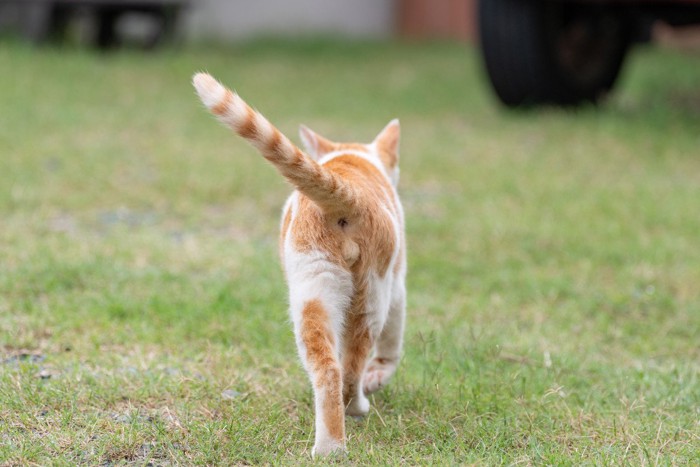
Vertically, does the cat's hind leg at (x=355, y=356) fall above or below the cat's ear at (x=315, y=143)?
below

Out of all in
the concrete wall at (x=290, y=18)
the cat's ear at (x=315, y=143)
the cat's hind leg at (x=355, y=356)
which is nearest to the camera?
the cat's hind leg at (x=355, y=356)

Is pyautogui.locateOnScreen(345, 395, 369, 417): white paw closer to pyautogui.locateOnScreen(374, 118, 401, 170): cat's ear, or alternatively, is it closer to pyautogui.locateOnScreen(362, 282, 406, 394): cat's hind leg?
pyautogui.locateOnScreen(362, 282, 406, 394): cat's hind leg

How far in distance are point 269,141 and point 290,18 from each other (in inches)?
441

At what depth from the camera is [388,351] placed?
324 centimetres

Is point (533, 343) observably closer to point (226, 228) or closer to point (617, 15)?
point (226, 228)

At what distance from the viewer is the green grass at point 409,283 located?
291 centimetres

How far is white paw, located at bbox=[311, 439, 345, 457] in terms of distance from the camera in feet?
8.77

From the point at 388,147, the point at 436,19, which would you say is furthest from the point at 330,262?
the point at 436,19

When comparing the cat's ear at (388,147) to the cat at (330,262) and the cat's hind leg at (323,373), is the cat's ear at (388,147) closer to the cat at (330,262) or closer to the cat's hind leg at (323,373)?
the cat at (330,262)

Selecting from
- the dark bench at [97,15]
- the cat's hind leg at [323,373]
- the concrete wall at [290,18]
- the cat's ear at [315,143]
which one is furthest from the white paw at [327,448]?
the concrete wall at [290,18]

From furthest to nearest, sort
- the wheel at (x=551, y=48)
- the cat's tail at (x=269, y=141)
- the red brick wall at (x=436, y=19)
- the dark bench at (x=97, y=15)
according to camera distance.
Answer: the red brick wall at (x=436, y=19) → the dark bench at (x=97, y=15) → the wheel at (x=551, y=48) → the cat's tail at (x=269, y=141)

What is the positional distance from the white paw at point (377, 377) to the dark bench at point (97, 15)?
7.94 m

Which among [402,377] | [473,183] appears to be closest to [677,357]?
[402,377]

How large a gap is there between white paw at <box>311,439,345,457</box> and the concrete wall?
377 inches
